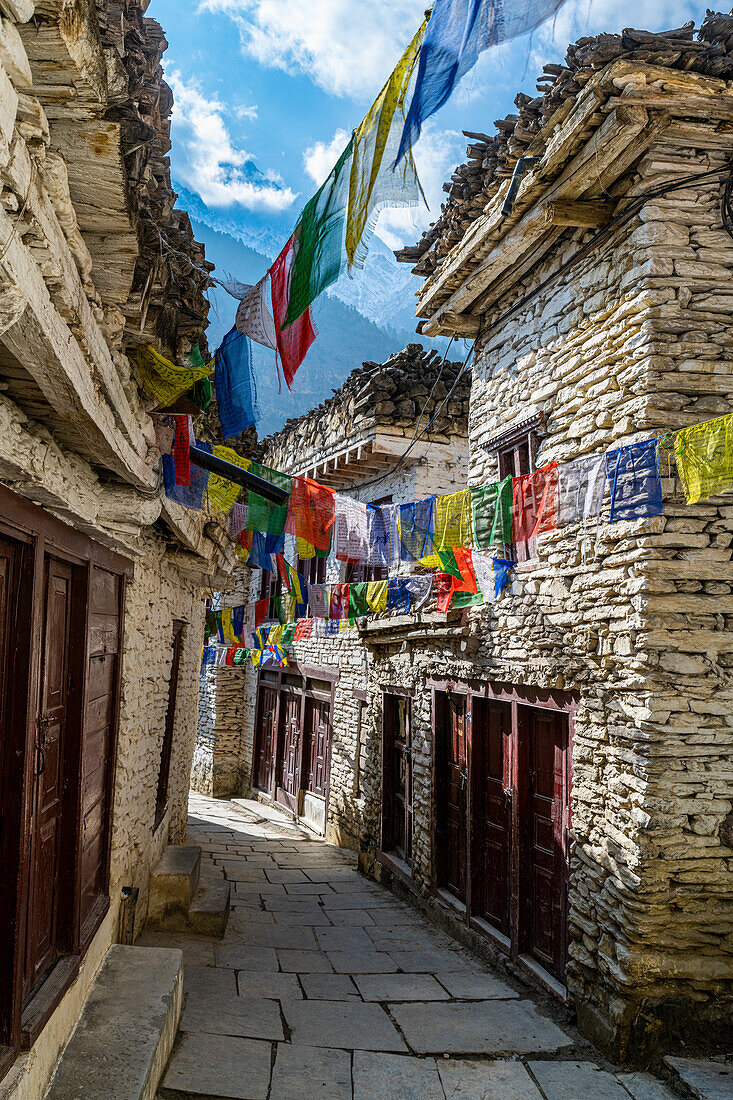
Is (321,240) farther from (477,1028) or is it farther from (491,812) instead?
(477,1028)

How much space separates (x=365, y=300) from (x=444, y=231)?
5.35 ft

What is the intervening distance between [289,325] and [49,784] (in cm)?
306

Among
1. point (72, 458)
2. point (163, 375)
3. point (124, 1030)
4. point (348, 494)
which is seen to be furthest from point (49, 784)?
point (348, 494)

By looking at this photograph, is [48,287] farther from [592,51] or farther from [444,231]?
[444,231]

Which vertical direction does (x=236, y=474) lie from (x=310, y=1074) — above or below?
above

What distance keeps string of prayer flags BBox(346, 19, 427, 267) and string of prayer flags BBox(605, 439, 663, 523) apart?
2.23m

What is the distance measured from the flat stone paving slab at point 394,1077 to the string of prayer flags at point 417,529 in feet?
13.1

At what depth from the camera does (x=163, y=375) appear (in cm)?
415

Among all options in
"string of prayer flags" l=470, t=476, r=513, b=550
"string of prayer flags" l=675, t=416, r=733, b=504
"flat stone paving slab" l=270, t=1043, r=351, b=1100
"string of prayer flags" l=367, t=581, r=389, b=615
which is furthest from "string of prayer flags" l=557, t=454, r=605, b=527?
"flat stone paving slab" l=270, t=1043, r=351, b=1100

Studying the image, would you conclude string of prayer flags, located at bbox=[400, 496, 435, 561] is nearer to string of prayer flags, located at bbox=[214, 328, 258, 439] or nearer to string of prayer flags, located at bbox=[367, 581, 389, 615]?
string of prayer flags, located at bbox=[367, 581, 389, 615]

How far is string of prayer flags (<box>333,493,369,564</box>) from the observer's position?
7.26 m

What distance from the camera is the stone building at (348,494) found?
10883mm

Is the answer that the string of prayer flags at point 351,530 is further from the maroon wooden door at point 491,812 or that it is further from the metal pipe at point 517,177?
the metal pipe at point 517,177

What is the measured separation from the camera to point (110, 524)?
13.8 ft
